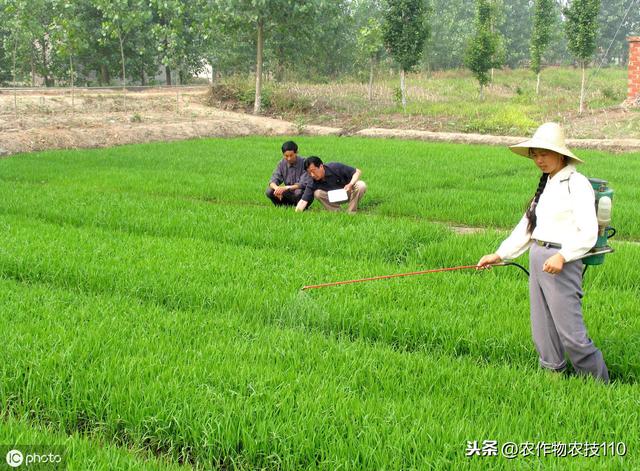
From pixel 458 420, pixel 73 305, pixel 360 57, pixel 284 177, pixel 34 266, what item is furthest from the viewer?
pixel 360 57

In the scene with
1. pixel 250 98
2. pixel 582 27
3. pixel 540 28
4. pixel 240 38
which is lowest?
pixel 250 98

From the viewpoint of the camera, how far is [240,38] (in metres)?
37.9

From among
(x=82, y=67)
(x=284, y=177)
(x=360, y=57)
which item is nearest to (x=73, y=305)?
(x=284, y=177)

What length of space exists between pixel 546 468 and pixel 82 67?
142 ft

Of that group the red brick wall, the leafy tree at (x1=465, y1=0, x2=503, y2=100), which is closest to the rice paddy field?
the red brick wall

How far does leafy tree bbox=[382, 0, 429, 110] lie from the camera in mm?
27500

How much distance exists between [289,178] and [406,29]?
67.6 feet

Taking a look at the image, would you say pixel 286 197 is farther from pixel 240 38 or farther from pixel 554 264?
pixel 240 38

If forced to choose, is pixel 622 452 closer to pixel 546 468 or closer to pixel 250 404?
pixel 546 468

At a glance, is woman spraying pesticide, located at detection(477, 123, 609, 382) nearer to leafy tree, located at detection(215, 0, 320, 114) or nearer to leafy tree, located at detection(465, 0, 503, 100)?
leafy tree, located at detection(215, 0, 320, 114)

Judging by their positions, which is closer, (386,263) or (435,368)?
(435,368)

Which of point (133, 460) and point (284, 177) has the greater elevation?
point (284, 177)

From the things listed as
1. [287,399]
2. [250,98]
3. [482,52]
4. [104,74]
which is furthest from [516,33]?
[287,399]

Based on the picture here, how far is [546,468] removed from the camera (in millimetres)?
2846
